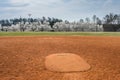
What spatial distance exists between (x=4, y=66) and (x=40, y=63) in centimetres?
175

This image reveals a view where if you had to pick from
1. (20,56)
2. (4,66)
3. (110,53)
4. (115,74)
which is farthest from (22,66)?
(110,53)

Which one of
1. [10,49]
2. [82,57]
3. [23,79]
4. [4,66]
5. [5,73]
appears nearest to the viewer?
[23,79]

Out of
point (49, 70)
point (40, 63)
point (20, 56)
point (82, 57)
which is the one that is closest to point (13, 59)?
point (20, 56)

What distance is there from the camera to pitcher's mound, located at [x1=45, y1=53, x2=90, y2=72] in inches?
427

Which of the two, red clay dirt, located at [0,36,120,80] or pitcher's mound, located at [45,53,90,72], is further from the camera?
pitcher's mound, located at [45,53,90,72]

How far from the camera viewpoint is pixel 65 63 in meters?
11.5

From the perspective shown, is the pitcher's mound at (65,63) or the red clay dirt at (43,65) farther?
the pitcher's mound at (65,63)

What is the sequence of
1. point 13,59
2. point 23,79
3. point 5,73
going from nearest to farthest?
point 23,79
point 5,73
point 13,59

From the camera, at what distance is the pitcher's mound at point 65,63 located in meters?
10.9

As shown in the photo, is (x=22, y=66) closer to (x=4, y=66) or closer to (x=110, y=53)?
(x=4, y=66)

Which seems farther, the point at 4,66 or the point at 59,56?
the point at 59,56

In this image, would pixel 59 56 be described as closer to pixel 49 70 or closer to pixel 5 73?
pixel 49 70

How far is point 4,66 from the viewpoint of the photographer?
10938 mm

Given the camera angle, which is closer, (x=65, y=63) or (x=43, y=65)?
(x=43, y=65)
